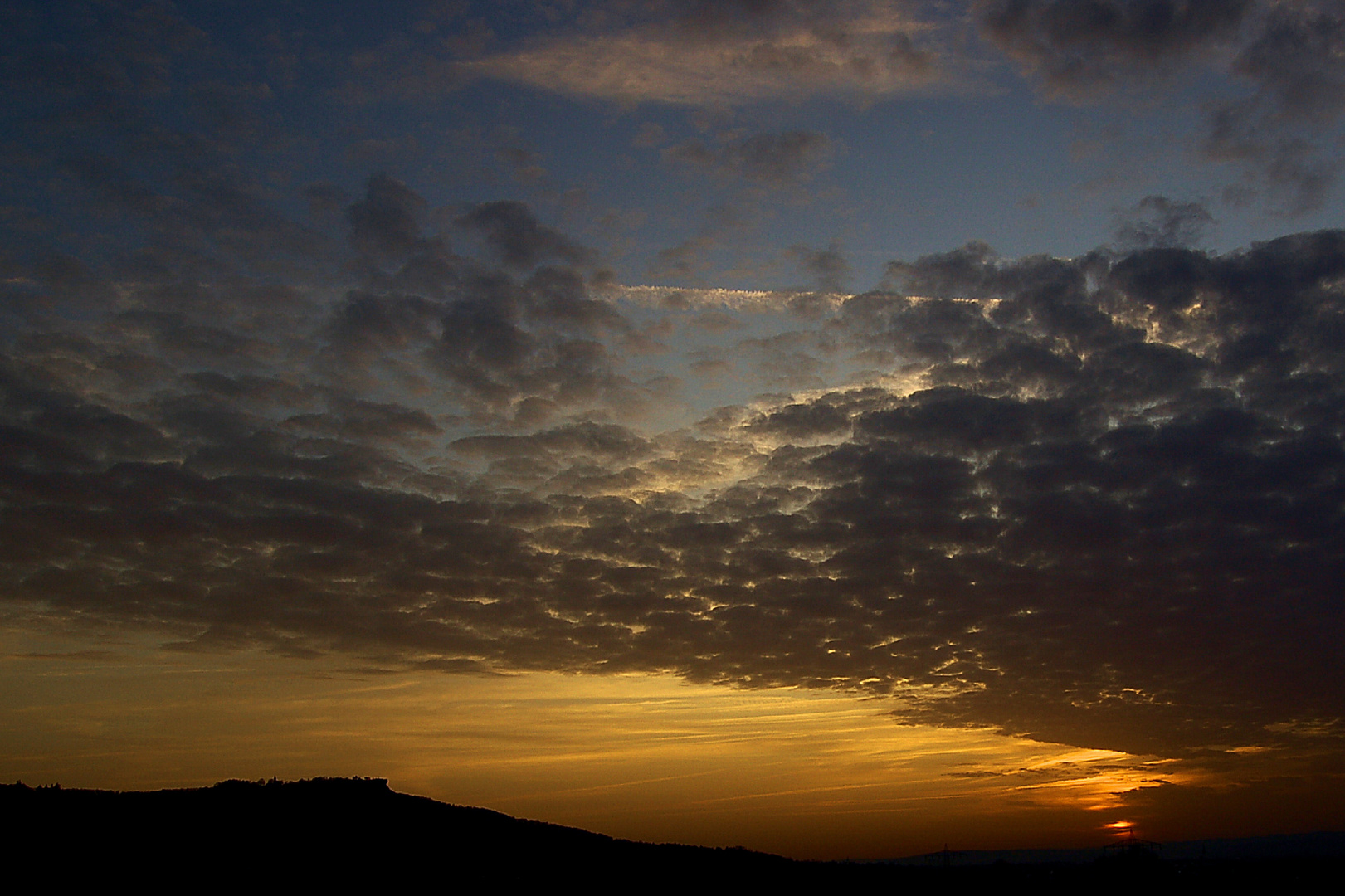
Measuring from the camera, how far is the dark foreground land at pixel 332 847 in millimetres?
35500

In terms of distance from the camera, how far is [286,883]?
3597cm

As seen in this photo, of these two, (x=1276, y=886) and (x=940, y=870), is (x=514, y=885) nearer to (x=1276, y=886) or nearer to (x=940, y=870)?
(x=940, y=870)

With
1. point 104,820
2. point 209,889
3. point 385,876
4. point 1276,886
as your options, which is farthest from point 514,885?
point 1276,886

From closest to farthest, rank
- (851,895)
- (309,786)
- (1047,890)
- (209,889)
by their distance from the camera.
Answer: (209,889)
(309,786)
(851,895)
(1047,890)

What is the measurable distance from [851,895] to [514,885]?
20.5 m

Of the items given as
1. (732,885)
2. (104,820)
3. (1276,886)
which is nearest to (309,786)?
(104,820)

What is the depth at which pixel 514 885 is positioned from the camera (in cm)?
4134

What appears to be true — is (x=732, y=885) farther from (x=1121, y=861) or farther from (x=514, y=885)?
(x=1121, y=861)

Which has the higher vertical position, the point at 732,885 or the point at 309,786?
the point at 309,786

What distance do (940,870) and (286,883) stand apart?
171 feet

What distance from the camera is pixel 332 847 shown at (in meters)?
Result: 41.1

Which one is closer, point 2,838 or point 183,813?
point 2,838

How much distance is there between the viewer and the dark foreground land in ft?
116

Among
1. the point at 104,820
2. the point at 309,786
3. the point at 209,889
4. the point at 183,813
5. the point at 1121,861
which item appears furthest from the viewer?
the point at 1121,861
